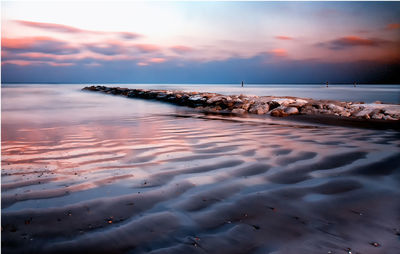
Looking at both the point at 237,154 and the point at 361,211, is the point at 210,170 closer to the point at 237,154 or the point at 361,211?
the point at 237,154

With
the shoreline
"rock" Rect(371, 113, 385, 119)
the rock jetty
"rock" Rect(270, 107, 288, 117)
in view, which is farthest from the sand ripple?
"rock" Rect(270, 107, 288, 117)

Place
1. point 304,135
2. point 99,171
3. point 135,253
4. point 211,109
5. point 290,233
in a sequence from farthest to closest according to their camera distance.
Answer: point 211,109, point 304,135, point 99,171, point 290,233, point 135,253

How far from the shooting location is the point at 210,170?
11.8 feet

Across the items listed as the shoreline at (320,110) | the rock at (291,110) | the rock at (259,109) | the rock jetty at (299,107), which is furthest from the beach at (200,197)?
the rock at (259,109)

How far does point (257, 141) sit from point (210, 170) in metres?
2.19

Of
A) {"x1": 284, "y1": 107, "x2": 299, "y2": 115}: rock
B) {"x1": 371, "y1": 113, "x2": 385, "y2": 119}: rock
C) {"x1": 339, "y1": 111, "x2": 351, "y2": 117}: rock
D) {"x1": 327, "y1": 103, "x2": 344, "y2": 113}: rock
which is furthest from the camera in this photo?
{"x1": 284, "y1": 107, "x2": 299, "y2": 115}: rock

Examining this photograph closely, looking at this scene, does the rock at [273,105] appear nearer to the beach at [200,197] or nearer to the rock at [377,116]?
the rock at [377,116]

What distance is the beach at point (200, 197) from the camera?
1976 millimetres

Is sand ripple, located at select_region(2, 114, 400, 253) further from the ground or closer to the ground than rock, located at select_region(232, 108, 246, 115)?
closer to the ground

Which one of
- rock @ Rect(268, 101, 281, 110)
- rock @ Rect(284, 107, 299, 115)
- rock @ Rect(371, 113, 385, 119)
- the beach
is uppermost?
rock @ Rect(268, 101, 281, 110)

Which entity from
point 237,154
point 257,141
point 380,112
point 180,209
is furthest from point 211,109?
point 180,209

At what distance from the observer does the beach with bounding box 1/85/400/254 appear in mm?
1976

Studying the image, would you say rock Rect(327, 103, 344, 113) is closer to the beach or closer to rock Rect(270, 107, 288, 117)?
rock Rect(270, 107, 288, 117)

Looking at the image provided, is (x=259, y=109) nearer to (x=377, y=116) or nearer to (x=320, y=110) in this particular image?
(x=320, y=110)
